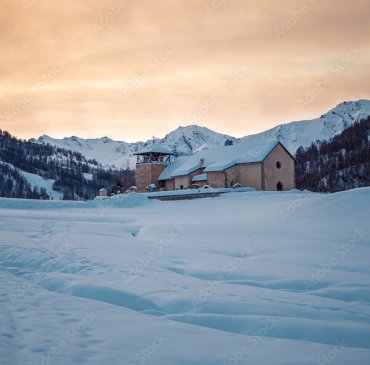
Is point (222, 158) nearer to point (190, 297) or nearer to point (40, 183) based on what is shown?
point (190, 297)

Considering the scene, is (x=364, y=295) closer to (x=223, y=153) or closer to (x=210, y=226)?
(x=210, y=226)

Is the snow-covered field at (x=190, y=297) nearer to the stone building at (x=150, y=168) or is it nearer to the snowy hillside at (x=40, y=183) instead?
the stone building at (x=150, y=168)

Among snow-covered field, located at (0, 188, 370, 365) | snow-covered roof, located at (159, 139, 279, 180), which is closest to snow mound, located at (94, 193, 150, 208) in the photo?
snow-covered roof, located at (159, 139, 279, 180)

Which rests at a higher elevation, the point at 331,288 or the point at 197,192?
the point at 197,192

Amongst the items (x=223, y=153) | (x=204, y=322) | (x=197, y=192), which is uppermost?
(x=223, y=153)

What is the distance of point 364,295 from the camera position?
6.71 m

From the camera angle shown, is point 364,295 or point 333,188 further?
point 333,188

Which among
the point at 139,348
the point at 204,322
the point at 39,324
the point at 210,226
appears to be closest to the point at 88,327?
the point at 39,324

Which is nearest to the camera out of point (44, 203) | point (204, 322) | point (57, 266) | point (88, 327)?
point (88, 327)

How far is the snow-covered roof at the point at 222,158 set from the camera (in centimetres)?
3912

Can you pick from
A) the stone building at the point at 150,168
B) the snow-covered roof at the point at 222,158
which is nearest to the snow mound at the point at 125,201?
the snow-covered roof at the point at 222,158

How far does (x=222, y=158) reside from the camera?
4272 cm

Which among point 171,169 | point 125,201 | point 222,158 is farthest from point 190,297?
point 171,169

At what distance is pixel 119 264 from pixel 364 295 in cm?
548
